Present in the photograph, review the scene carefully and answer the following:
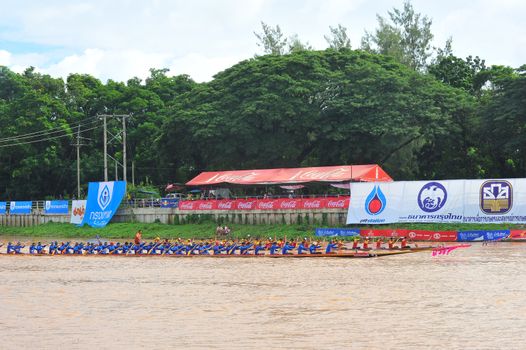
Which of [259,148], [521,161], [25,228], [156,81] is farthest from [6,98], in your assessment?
[521,161]

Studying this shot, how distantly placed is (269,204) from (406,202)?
427 inches

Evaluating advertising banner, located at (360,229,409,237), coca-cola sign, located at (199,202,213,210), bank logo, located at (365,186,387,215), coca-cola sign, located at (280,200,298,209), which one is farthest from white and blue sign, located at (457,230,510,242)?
coca-cola sign, located at (199,202,213,210)

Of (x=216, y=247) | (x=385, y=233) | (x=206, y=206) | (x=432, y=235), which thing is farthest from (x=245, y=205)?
(x=432, y=235)

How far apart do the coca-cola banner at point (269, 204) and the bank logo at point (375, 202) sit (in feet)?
5.78

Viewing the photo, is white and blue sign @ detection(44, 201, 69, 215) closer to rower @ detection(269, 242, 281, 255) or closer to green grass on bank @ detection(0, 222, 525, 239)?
green grass on bank @ detection(0, 222, 525, 239)

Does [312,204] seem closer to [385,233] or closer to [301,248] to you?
[385,233]

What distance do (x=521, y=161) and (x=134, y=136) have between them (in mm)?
38143

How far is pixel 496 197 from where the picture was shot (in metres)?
44.6

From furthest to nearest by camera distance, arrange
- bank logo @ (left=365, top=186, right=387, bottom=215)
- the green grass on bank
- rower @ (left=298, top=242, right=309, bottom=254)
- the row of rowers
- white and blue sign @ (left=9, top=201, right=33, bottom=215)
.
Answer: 1. white and blue sign @ (left=9, top=201, right=33, bottom=215)
2. bank logo @ (left=365, top=186, right=387, bottom=215)
3. the green grass on bank
4. the row of rowers
5. rower @ (left=298, top=242, right=309, bottom=254)

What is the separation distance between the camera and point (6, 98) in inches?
3708

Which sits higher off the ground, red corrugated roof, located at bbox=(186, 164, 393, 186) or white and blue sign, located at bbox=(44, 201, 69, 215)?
red corrugated roof, located at bbox=(186, 164, 393, 186)

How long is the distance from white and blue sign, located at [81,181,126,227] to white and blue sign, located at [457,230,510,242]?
3005 cm

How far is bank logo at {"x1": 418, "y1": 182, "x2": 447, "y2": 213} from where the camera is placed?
46375 millimetres

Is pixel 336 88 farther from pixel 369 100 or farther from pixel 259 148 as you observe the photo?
pixel 259 148
